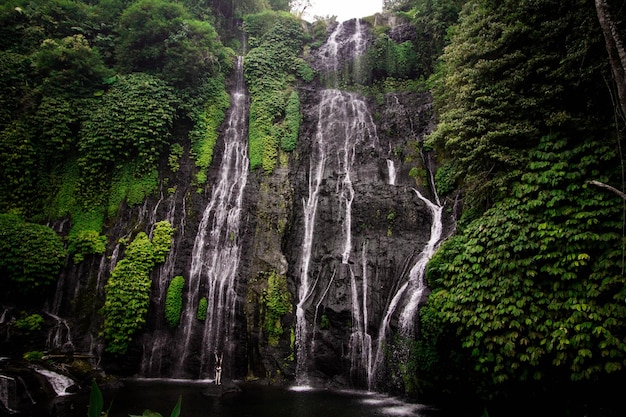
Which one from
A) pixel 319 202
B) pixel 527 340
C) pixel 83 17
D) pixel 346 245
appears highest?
pixel 83 17

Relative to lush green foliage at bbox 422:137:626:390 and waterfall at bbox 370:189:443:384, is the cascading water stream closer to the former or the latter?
waterfall at bbox 370:189:443:384

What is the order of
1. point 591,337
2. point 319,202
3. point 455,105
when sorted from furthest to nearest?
point 319,202 → point 455,105 → point 591,337

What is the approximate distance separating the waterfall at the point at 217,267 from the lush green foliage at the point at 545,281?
25.4 ft

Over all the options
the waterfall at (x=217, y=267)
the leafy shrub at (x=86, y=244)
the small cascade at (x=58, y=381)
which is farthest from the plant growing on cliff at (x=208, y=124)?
the small cascade at (x=58, y=381)

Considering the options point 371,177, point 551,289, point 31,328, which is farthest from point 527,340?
point 31,328

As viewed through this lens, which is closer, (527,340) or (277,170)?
(527,340)

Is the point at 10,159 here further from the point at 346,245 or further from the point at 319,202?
the point at 346,245

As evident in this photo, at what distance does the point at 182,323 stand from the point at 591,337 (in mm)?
12341

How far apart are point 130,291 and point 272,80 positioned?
13.9 m

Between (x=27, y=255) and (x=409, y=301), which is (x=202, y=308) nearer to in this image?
(x=27, y=255)

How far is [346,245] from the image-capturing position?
14398 millimetres

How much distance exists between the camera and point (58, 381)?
1031 cm

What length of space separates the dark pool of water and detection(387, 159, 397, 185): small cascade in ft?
27.9

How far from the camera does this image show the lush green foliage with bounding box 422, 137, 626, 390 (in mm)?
6891
